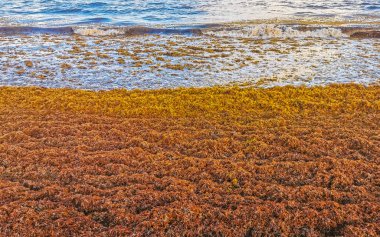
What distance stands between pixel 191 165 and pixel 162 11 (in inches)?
1232

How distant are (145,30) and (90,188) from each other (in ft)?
63.8

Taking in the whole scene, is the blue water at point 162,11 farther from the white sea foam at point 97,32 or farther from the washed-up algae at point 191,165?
the washed-up algae at point 191,165

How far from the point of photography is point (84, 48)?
57.2ft

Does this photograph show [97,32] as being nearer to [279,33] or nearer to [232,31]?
[232,31]

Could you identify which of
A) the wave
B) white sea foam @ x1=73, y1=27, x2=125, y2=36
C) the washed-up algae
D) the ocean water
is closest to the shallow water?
the ocean water

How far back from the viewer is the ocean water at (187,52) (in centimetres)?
1198

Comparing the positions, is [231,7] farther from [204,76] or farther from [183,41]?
[204,76]

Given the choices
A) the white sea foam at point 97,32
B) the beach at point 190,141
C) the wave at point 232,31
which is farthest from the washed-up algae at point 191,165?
the white sea foam at point 97,32

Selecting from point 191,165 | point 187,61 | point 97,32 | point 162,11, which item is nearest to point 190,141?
point 191,165

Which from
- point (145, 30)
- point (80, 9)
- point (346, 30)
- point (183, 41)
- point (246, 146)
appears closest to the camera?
point (246, 146)

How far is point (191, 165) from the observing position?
5.97m

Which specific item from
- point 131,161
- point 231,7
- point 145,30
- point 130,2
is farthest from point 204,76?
point 130,2

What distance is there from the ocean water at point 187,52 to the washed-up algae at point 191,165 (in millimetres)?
2438

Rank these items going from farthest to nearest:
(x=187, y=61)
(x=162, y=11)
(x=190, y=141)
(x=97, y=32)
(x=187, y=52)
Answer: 1. (x=162, y=11)
2. (x=97, y=32)
3. (x=187, y=52)
4. (x=187, y=61)
5. (x=190, y=141)
